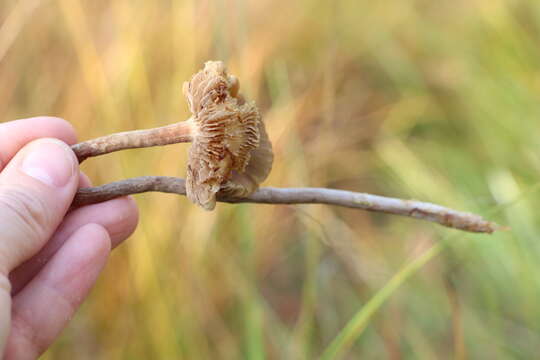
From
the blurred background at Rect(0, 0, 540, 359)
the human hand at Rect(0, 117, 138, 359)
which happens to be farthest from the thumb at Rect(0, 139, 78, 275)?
the blurred background at Rect(0, 0, 540, 359)

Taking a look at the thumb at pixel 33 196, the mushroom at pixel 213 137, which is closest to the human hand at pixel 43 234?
the thumb at pixel 33 196

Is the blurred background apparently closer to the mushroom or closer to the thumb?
the mushroom

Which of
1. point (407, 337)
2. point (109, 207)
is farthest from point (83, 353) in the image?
point (407, 337)

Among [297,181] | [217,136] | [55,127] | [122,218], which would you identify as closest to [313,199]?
[217,136]

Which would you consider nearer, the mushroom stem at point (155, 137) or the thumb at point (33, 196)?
the thumb at point (33, 196)

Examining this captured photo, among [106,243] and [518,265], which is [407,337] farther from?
[106,243]

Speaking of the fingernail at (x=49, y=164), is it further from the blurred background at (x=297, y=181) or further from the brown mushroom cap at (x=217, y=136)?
the blurred background at (x=297, y=181)

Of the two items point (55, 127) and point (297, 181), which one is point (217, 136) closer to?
point (55, 127)

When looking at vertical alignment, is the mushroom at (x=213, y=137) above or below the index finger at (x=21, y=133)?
above

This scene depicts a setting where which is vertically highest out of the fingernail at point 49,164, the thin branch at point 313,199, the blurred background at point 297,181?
the fingernail at point 49,164
